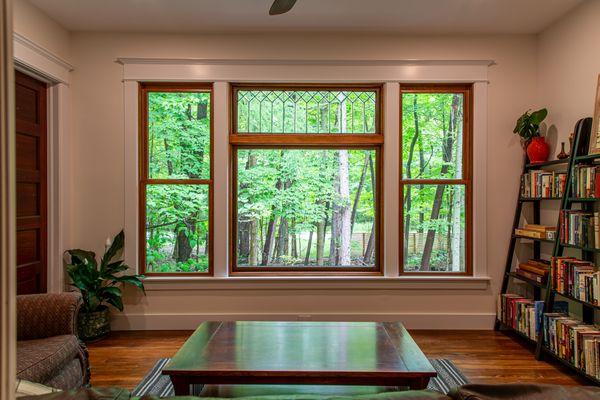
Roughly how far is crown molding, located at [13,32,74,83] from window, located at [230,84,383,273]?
152 centimetres

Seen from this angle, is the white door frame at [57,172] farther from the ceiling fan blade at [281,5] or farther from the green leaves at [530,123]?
the green leaves at [530,123]

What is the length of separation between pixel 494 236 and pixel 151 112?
11.5 feet

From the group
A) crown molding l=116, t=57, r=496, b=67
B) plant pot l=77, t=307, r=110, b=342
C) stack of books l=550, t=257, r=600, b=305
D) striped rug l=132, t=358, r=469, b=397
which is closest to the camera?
striped rug l=132, t=358, r=469, b=397

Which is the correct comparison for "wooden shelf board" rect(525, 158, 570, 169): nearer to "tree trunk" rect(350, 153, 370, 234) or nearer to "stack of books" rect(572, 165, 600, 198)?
"stack of books" rect(572, 165, 600, 198)

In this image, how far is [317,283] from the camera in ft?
12.7

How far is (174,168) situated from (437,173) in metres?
2.55

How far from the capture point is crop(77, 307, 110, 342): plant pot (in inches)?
137

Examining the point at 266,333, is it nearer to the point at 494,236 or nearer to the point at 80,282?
the point at 80,282

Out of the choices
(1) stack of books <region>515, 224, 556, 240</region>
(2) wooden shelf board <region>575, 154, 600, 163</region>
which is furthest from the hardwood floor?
(2) wooden shelf board <region>575, 154, 600, 163</region>

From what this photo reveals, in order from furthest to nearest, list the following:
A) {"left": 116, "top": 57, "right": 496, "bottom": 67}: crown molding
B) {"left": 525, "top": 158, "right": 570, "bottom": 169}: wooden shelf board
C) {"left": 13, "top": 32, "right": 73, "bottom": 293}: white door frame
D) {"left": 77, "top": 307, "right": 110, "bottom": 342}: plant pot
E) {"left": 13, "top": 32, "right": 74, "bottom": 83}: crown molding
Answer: {"left": 116, "top": 57, "right": 496, "bottom": 67}: crown molding → {"left": 13, "top": 32, "right": 73, "bottom": 293}: white door frame → {"left": 77, "top": 307, "right": 110, "bottom": 342}: plant pot → {"left": 525, "top": 158, "right": 570, "bottom": 169}: wooden shelf board → {"left": 13, "top": 32, "right": 74, "bottom": 83}: crown molding

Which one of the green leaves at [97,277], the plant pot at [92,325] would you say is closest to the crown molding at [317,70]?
the green leaves at [97,277]

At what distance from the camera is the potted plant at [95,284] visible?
3.50m

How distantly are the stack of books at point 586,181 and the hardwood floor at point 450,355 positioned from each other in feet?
4.24

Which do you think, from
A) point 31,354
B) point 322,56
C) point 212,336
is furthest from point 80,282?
point 322,56
